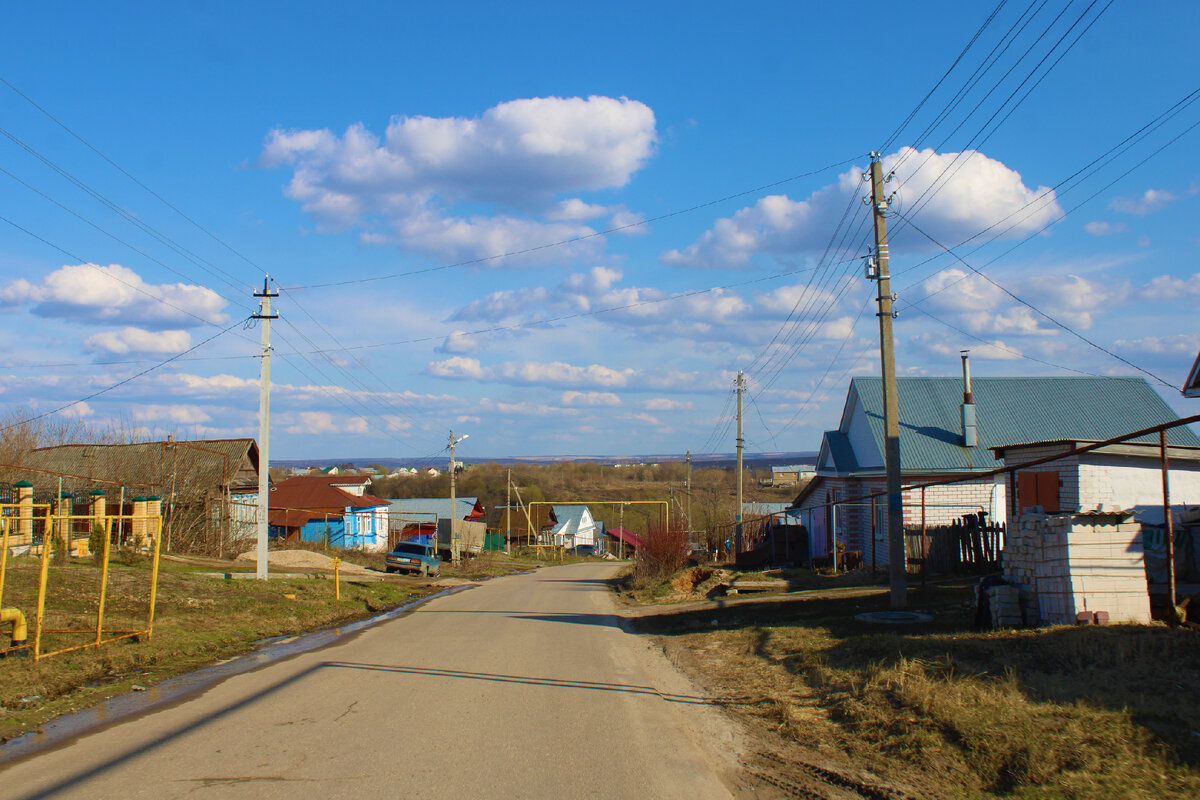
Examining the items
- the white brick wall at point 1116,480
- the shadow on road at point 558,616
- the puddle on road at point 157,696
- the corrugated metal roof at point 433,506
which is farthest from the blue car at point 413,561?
the corrugated metal roof at point 433,506

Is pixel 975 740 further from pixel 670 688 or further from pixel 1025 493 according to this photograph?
pixel 1025 493

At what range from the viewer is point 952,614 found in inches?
488

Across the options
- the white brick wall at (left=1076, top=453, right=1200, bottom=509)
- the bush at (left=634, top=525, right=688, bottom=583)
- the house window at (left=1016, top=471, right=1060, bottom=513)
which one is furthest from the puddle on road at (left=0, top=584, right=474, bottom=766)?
the white brick wall at (left=1076, top=453, right=1200, bottom=509)

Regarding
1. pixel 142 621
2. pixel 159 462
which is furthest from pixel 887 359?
pixel 159 462

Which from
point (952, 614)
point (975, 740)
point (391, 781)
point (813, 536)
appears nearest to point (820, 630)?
point (952, 614)

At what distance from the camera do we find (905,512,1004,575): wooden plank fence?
19531 millimetres

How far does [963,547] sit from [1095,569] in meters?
11.6

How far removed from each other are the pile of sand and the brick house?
17.2 metres

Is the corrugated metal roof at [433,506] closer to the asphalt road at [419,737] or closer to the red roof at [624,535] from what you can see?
the red roof at [624,535]

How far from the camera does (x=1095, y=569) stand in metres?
9.34

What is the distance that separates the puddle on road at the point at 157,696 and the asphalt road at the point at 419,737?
0.25 m

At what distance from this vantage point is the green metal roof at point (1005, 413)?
85.0 feet

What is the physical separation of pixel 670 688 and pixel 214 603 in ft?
36.5

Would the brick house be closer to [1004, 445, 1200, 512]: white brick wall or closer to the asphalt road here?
[1004, 445, 1200, 512]: white brick wall
